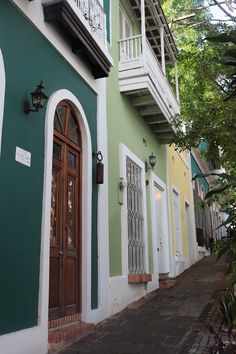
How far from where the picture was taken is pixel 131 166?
31.8 feet

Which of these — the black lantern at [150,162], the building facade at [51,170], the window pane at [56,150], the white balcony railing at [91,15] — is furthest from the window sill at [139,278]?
the white balcony railing at [91,15]

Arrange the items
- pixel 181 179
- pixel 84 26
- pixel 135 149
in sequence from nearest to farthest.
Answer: pixel 84 26 → pixel 135 149 → pixel 181 179

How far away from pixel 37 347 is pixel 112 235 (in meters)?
3.34

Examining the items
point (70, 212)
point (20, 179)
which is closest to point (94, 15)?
point (70, 212)

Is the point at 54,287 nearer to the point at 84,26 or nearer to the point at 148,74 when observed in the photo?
the point at 84,26

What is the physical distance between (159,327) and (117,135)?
4032mm

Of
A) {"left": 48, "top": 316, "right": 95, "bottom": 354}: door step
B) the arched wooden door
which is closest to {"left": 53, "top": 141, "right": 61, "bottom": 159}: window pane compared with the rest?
the arched wooden door

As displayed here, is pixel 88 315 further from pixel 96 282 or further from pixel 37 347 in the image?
pixel 37 347

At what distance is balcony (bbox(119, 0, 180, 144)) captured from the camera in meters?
9.45

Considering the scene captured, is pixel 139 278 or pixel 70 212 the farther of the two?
pixel 139 278

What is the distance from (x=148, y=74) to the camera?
9.48m

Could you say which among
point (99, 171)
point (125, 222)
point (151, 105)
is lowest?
point (125, 222)

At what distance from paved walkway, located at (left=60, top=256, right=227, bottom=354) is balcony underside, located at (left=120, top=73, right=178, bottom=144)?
11.2ft

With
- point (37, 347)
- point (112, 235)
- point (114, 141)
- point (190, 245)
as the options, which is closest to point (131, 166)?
point (114, 141)
